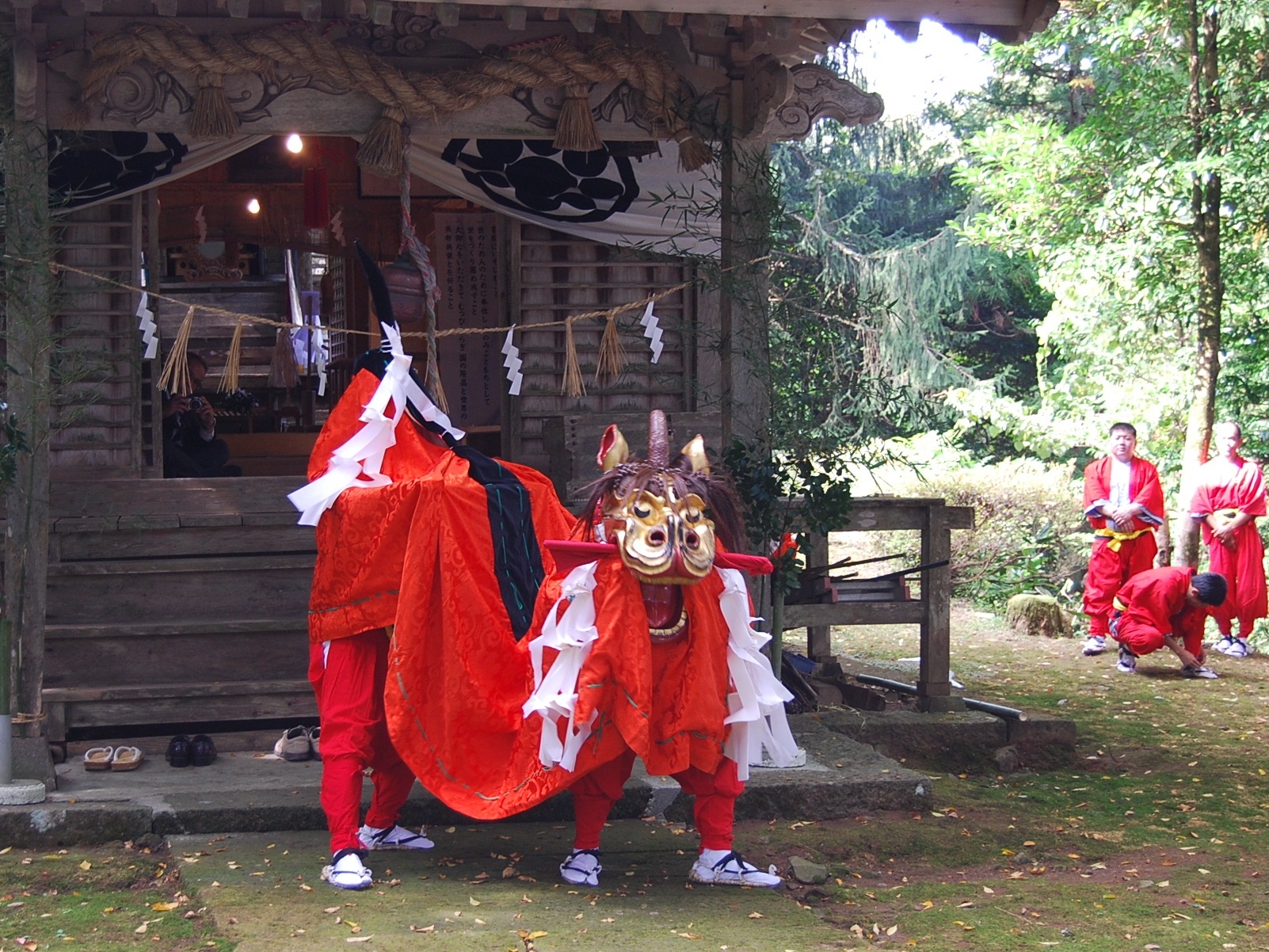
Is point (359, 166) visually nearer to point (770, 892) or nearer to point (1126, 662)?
point (770, 892)

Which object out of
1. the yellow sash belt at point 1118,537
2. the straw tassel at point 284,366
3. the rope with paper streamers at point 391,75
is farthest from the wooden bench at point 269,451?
the yellow sash belt at point 1118,537

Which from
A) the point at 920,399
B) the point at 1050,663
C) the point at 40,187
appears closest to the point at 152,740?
the point at 40,187

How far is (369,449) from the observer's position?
4879 mm

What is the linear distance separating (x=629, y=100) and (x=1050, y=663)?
5625 millimetres

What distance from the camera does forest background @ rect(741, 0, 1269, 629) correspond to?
20.1 ft

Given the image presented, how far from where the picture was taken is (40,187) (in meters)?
5.41

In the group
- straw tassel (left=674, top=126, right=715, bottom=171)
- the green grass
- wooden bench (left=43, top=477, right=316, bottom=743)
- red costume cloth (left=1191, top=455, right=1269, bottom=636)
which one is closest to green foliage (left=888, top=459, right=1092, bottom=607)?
red costume cloth (left=1191, top=455, right=1269, bottom=636)

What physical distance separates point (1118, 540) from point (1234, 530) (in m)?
1.07

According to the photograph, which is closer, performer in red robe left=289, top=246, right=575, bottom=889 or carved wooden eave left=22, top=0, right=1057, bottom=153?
performer in red robe left=289, top=246, right=575, bottom=889

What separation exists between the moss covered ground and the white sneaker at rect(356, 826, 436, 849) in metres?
0.06

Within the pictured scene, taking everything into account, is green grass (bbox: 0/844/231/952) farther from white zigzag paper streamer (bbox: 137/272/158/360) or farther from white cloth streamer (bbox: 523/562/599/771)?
white zigzag paper streamer (bbox: 137/272/158/360)

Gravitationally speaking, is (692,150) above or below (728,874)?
above

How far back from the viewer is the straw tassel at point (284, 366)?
10688mm

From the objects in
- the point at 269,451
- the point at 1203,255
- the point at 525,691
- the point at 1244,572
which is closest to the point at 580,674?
the point at 525,691
